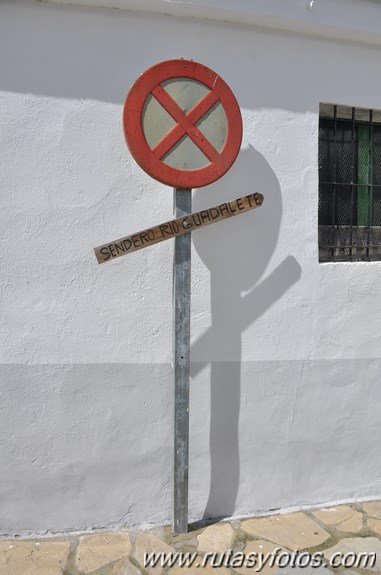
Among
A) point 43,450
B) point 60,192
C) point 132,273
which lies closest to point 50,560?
point 43,450

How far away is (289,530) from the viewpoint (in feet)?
10.4

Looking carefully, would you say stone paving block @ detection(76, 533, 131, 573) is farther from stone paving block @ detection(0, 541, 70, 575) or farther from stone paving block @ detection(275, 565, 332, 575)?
stone paving block @ detection(275, 565, 332, 575)

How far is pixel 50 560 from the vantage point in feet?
9.22

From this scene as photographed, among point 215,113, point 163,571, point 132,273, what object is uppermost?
point 215,113

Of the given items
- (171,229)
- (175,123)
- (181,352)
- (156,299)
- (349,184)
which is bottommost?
(181,352)

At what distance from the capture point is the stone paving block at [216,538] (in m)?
2.95

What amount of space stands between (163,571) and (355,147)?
3.13 m

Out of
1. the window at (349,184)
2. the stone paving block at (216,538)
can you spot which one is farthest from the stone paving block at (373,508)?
the window at (349,184)

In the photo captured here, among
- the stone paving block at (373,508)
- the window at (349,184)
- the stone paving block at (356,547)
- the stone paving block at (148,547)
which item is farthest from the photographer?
the window at (349,184)

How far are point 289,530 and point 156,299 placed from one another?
1732 mm

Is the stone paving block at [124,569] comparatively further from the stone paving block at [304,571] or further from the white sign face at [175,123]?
the white sign face at [175,123]

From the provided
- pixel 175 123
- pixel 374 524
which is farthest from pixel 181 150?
pixel 374 524

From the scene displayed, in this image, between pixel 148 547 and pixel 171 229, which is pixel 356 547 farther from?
pixel 171 229

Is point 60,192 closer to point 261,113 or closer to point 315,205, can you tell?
point 261,113
